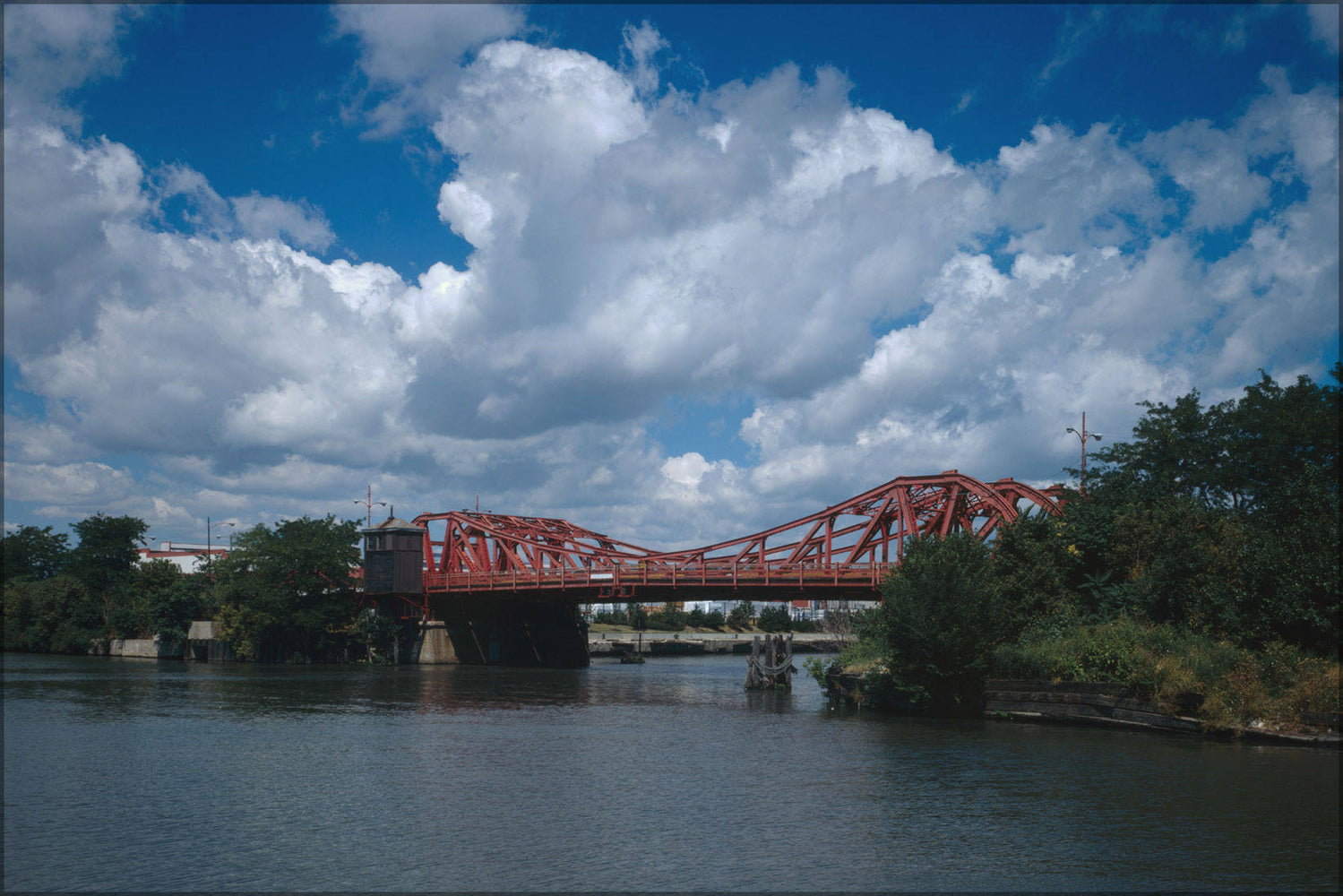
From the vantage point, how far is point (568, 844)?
20.4 m

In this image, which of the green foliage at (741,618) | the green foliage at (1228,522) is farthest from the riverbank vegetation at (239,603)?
the green foliage at (741,618)

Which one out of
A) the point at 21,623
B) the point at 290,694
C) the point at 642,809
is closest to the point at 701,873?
the point at 642,809

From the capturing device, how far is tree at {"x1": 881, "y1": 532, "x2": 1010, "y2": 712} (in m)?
41.6

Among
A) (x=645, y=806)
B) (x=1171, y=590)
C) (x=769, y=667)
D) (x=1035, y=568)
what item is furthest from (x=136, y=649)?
(x=1171, y=590)

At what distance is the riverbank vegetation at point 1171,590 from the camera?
34125 mm

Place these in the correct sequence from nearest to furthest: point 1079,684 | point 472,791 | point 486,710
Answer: point 472,791 < point 1079,684 < point 486,710

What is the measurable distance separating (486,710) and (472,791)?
A: 2316 centimetres

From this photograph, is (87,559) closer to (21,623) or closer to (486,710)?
(21,623)

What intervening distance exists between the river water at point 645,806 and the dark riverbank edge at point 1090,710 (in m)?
1.07

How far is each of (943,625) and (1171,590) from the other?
9.50m

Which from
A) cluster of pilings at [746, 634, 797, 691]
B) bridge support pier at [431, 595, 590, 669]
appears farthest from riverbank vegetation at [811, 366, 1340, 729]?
bridge support pier at [431, 595, 590, 669]

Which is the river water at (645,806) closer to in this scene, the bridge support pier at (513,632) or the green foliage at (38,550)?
the bridge support pier at (513,632)

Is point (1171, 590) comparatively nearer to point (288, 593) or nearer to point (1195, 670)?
point (1195, 670)

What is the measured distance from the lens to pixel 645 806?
24312mm
